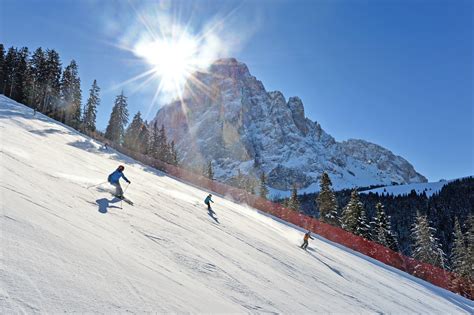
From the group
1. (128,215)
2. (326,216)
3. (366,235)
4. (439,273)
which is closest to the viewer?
(128,215)

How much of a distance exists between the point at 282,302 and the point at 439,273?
73.6 feet

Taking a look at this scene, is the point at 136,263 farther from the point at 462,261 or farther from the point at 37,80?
the point at 37,80

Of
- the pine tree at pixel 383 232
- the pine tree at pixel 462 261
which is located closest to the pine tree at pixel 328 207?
the pine tree at pixel 383 232

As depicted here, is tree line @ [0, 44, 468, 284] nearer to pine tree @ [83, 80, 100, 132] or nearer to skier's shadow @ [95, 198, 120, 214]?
pine tree @ [83, 80, 100, 132]

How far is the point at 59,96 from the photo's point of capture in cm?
6066

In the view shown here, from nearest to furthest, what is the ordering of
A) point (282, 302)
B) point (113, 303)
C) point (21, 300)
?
point (21, 300)
point (113, 303)
point (282, 302)

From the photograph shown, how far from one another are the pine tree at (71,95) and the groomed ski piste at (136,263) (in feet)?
174

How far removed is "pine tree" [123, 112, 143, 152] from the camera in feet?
220

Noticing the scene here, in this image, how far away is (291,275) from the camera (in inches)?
392

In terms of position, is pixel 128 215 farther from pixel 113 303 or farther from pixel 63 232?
pixel 113 303

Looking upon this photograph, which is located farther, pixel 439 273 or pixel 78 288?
pixel 439 273

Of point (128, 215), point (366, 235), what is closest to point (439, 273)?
point (366, 235)

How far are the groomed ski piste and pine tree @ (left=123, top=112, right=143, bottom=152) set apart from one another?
5548cm

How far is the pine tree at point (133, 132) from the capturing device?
67.2 meters
